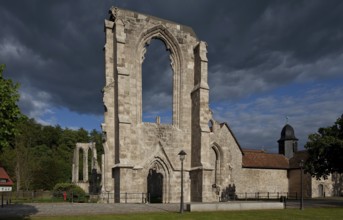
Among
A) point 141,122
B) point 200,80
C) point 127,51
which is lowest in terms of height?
point 141,122

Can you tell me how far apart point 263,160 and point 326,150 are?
17201mm

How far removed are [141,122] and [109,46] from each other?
612 centimetres

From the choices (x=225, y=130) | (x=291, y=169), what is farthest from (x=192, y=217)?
(x=291, y=169)

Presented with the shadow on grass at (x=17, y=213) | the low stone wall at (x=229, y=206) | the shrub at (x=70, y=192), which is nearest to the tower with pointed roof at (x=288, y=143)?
the shrub at (x=70, y=192)

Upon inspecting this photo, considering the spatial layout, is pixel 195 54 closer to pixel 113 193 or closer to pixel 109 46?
pixel 109 46

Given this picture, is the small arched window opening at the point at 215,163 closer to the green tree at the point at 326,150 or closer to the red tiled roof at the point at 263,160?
the red tiled roof at the point at 263,160

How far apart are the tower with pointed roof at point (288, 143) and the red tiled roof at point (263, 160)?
2.63 meters

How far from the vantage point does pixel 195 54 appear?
2788 cm

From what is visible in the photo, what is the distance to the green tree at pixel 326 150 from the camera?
2701 centimetres

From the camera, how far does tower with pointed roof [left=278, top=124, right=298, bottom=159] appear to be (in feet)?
166

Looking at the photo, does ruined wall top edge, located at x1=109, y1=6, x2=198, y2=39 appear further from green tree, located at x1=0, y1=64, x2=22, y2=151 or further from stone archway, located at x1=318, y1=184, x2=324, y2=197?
stone archway, located at x1=318, y1=184, x2=324, y2=197

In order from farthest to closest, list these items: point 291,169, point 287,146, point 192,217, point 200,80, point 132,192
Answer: point 287,146 → point 291,169 → point 200,80 → point 132,192 → point 192,217

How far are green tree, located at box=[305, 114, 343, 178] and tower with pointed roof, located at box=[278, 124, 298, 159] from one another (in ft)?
70.7

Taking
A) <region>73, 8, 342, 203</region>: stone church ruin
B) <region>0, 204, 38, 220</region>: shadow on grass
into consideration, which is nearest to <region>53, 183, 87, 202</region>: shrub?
<region>73, 8, 342, 203</region>: stone church ruin
